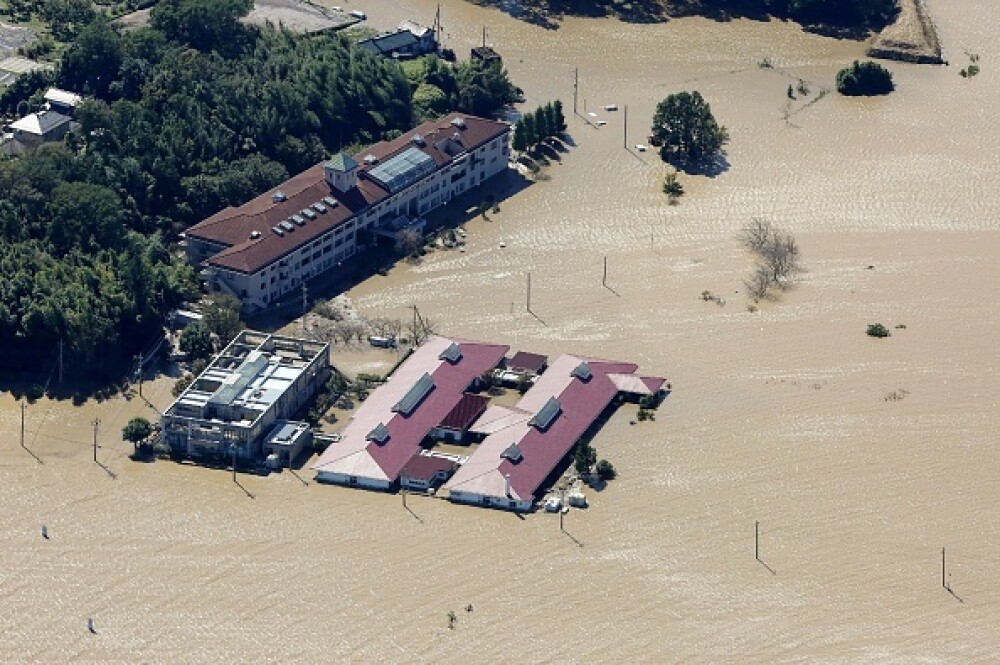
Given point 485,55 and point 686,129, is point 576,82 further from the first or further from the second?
point 686,129

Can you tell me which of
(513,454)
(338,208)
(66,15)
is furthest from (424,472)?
(66,15)

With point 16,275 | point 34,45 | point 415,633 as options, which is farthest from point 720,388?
point 34,45

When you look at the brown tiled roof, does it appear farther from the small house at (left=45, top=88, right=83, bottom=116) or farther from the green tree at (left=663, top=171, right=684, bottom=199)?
the small house at (left=45, top=88, right=83, bottom=116)

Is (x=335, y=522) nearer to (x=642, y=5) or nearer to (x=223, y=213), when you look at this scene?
(x=223, y=213)

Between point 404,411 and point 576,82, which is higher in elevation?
point 404,411

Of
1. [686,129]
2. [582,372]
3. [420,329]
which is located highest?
[686,129]

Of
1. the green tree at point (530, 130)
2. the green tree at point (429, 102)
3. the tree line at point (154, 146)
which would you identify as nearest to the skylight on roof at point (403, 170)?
the tree line at point (154, 146)
